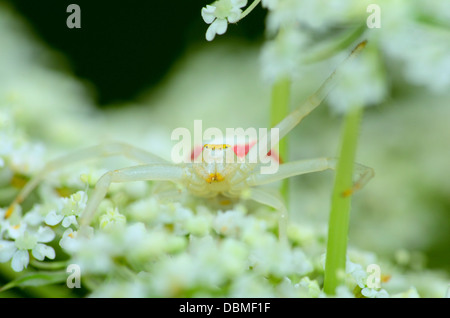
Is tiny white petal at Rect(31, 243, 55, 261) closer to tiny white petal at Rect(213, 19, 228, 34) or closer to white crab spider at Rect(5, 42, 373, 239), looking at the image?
white crab spider at Rect(5, 42, 373, 239)

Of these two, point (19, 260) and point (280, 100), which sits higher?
point (280, 100)

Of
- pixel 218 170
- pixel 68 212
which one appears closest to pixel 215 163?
pixel 218 170

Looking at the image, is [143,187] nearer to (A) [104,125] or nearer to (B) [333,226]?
(B) [333,226]

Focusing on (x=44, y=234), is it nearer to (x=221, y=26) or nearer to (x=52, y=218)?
(x=52, y=218)

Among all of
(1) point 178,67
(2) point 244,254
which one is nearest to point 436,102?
(1) point 178,67

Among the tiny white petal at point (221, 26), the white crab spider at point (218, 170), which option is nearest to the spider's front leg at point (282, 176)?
the white crab spider at point (218, 170)

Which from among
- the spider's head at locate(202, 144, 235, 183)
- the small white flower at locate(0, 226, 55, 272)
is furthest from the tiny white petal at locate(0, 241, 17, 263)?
the spider's head at locate(202, 144, 235, 183)
